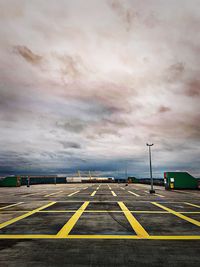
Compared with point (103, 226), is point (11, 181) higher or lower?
lower

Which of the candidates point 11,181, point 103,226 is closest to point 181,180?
point 103,226

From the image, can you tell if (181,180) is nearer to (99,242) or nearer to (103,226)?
(103,226)

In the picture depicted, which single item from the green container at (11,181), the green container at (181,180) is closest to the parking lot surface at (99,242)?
the green container at (181,180)

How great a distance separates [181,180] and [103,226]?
3049 cm

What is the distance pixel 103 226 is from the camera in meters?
8.46

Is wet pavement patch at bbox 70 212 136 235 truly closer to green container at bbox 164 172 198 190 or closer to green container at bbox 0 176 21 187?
green container at bbox 164 172 198 190

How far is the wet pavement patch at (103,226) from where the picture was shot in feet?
24.7

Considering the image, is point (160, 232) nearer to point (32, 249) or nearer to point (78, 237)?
point (78, 237)

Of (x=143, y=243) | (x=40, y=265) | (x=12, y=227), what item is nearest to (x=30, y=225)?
(x=12, y=227)

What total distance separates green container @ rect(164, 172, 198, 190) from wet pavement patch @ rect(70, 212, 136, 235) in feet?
89.0

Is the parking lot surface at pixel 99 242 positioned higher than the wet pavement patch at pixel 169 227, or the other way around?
the parking lot surface at pixel 99 242

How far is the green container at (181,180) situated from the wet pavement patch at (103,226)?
2711 centimetres

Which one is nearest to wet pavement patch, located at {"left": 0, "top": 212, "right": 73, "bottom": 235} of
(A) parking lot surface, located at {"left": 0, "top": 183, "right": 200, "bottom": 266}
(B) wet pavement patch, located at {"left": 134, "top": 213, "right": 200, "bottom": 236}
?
(A) parking lot surface, located at {"left": 0, "top": 183, "right": 200, "bottom": 266}

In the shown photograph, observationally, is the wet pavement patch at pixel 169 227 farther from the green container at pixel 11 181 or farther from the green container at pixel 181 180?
the green container at pixel 11 181
